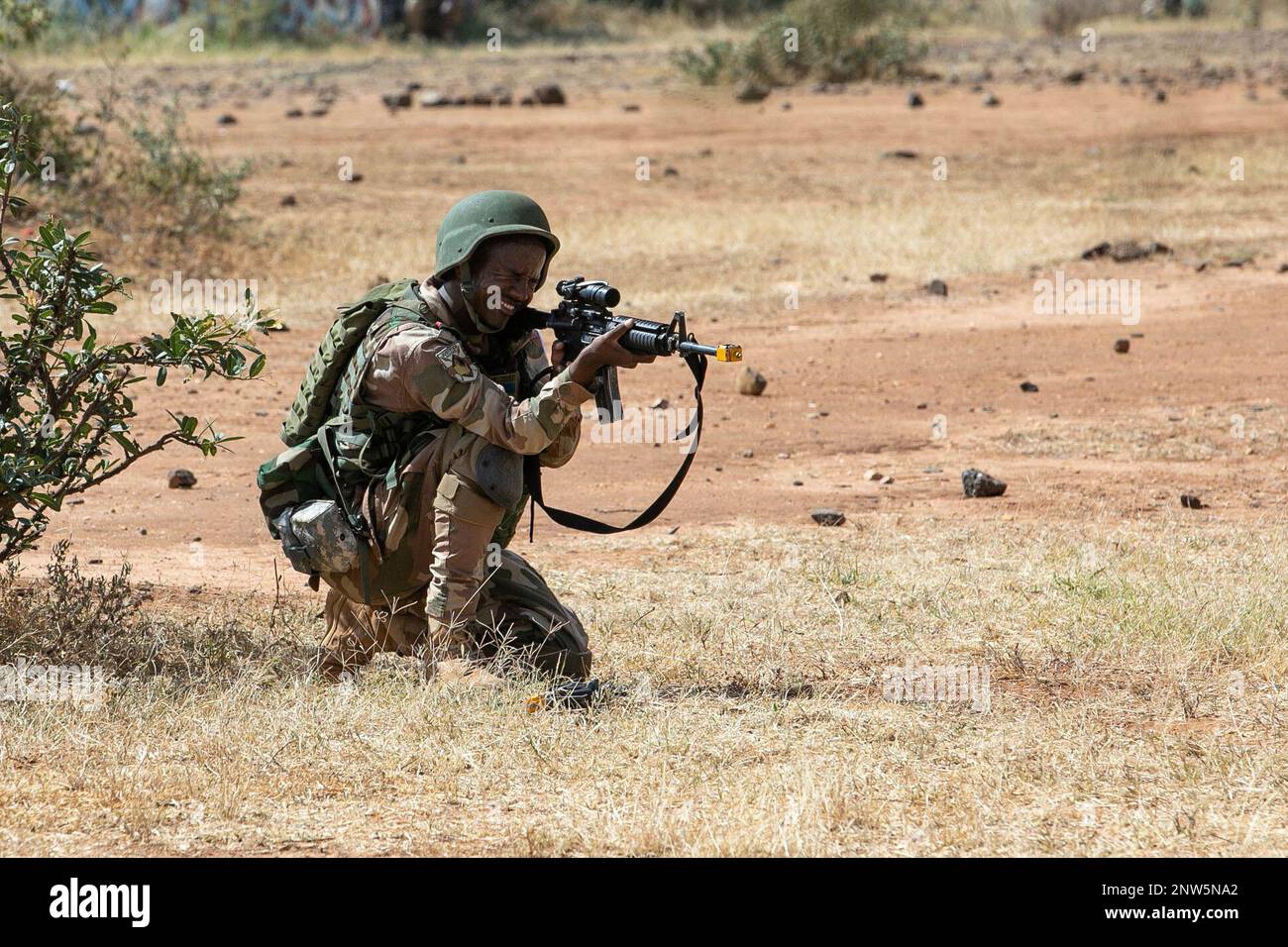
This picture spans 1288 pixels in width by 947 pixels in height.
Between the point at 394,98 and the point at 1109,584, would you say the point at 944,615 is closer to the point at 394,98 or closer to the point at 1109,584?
the point at 1109,584

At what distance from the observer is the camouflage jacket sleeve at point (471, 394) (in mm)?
4164

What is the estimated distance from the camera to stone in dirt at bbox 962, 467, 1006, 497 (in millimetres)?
6930

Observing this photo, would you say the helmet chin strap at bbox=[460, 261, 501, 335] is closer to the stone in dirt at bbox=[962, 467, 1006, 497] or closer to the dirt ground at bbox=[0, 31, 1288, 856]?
the dirt ground at bbox=[0, 31, 1288, 856]

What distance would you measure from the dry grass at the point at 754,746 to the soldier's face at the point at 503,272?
37.3 inches

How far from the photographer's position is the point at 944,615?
5.29 m

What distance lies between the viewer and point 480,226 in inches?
167

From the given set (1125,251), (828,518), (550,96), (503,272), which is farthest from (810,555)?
(550,96)

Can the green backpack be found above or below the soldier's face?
below

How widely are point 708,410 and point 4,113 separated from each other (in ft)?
14.5

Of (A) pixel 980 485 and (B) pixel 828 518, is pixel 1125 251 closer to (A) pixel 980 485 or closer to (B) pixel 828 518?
(A) pixel 980 485

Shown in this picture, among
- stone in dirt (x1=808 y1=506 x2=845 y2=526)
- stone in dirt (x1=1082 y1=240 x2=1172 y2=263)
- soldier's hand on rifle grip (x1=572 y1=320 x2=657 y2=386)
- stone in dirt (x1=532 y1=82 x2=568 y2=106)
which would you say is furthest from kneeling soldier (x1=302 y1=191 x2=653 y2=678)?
stone in dirt (x1=532 y1=82 x2=568 y2=106)

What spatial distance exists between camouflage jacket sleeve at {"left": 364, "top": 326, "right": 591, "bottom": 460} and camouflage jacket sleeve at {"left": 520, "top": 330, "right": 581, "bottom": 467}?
0.07 meters

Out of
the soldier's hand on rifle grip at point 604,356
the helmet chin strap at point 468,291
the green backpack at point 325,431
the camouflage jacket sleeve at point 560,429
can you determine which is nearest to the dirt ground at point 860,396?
the green backpack at point 325,431

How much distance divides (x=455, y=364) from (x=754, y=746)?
1.16 meters
